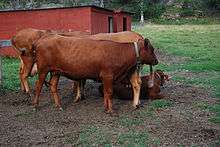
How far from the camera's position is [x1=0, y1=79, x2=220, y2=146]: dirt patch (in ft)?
22.5

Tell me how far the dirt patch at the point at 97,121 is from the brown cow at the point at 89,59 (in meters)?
0.40

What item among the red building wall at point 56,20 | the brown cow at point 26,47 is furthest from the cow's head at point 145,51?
the red building wall at point 56,20

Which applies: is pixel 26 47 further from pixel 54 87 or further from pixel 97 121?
pixel 97 121

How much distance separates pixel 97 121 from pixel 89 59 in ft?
4.27

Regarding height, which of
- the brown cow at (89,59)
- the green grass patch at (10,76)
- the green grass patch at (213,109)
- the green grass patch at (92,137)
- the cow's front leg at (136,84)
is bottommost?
the green grass patch at (10,76)

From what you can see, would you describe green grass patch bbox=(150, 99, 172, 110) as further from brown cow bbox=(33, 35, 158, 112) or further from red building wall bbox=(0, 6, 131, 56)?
red building wall bbox=(0, 6, 131, 56)

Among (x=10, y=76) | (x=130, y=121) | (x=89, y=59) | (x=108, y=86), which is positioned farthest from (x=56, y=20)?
(x=130, y=121)

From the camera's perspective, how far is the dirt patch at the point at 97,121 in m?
6.85

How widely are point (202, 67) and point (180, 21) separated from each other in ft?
114

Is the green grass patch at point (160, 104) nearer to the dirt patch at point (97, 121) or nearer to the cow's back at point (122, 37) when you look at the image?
the dirt patch at point (97, 121)

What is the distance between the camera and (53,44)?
8.62 metres

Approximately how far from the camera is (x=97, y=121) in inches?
308

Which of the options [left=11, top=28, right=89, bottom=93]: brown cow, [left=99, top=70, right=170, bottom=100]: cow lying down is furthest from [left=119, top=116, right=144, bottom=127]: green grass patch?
[left=11, top=28, right=89, bottom=93]: brown cow

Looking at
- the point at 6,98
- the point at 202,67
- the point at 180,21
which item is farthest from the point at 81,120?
the point at 180,21
